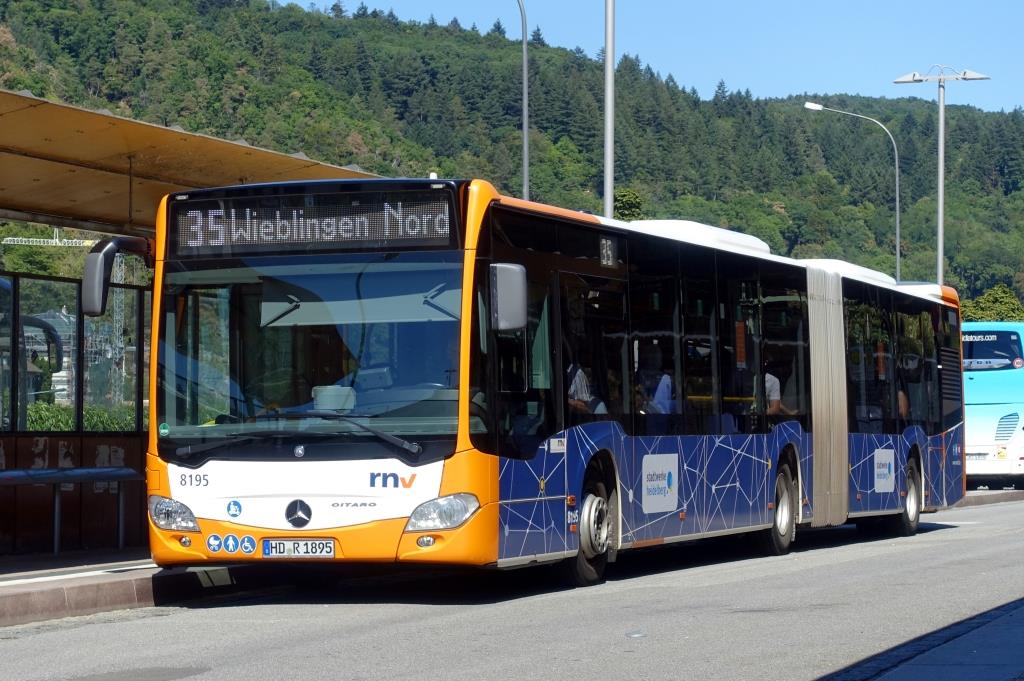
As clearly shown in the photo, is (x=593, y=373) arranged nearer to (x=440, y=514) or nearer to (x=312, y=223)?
(x=440, y=514)

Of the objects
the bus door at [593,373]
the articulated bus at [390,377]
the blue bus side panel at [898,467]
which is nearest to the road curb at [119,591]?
the articulated bus at [390,377]

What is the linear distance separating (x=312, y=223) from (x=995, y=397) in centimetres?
2427

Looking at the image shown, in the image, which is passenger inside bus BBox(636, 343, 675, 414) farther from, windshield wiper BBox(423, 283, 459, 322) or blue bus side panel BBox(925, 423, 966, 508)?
blue bus side panel BBox(925, 423, 966, 508)

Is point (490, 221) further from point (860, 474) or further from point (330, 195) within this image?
point (860, 474)

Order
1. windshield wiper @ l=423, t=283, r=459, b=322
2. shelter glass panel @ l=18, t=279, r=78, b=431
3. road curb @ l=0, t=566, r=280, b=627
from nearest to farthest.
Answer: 1. road curb @ l=0, t=566, r=280, b=627
2. windshield wiper @ l=423, t=283, r=459, b=322
3. shelter glass panel @ l=18, t=279, r=78, b=431

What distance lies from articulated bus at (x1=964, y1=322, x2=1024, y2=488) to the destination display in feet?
78.0

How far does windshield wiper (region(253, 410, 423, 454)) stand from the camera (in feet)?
37.8

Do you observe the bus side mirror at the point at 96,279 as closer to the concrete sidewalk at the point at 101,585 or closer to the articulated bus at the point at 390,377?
the articulated bus at the point at 390,377

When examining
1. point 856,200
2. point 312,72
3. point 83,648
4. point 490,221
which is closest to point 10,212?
point 490,221

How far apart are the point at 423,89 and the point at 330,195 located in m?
139

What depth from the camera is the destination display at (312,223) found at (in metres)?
11.9

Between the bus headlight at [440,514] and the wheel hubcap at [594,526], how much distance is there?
75.7 inches

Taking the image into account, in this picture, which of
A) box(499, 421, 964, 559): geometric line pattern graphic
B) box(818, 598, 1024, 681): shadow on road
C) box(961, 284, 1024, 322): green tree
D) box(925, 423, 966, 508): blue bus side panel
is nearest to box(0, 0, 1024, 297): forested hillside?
box(961, 284, 1024, 322): green tree

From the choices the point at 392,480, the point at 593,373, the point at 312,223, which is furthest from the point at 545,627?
Answer: the point at 312,223
